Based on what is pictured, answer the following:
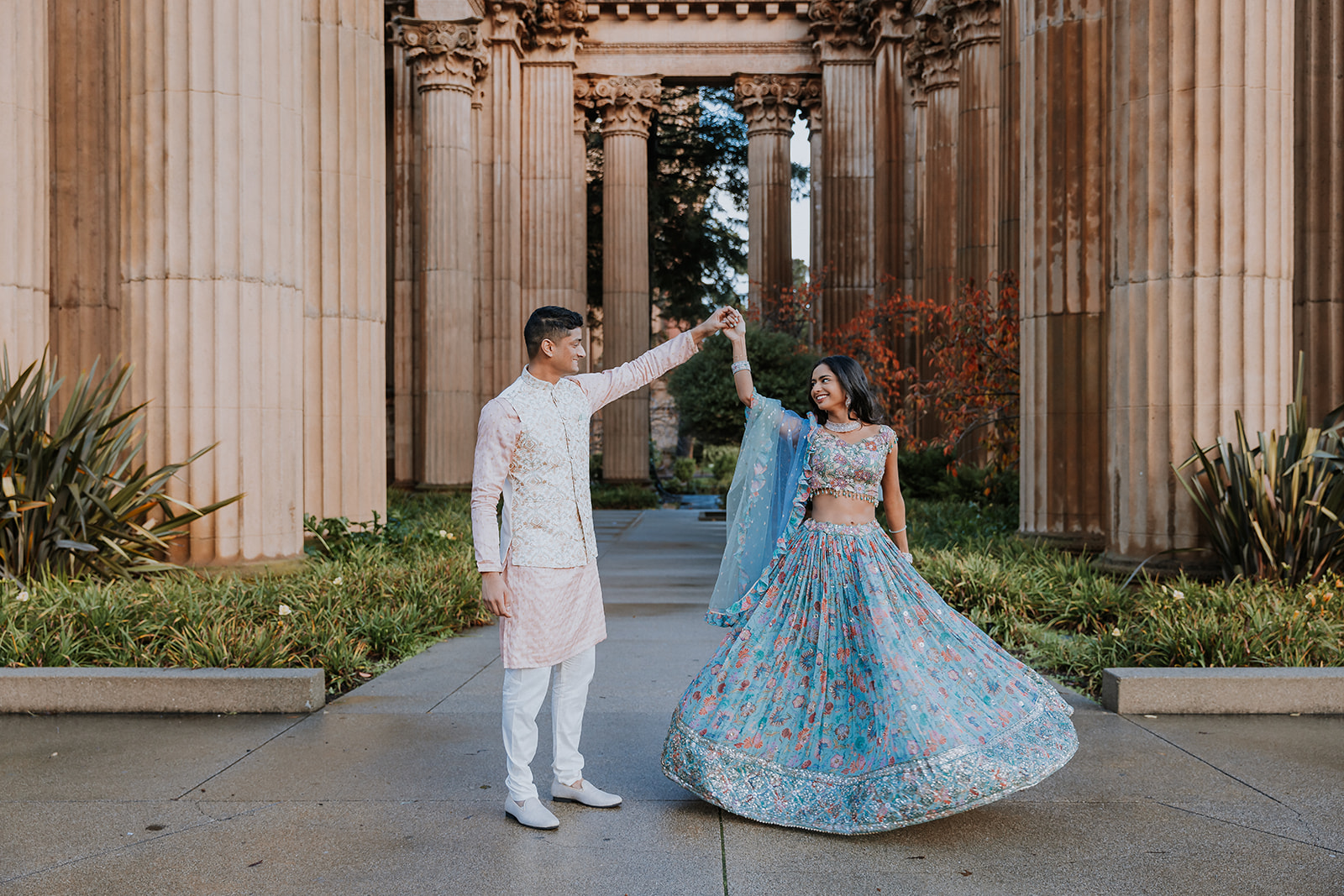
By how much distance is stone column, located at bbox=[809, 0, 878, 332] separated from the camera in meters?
25.4

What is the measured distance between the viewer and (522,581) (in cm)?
423

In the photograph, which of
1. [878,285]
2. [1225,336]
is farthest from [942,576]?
[878,285]

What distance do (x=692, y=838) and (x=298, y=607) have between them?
167 inches

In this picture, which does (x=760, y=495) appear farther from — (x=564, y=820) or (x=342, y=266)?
(x=342, y=266)

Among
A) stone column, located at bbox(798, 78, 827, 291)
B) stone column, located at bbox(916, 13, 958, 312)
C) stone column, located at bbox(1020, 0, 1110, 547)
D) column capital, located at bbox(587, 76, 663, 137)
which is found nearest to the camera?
stone column, located at bbox(1020, 0, 1110, 547)

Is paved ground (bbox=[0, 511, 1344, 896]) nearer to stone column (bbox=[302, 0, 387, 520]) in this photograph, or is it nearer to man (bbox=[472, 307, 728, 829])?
man (bbox=[472, 307, 728, 829])

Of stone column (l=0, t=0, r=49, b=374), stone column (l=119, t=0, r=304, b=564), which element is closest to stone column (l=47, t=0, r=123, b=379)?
stone column (l=0, t=0, r=49, b=374)

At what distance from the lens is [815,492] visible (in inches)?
187

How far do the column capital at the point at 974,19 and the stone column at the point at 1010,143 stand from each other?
4.36 m

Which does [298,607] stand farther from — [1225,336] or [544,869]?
[1225,336]

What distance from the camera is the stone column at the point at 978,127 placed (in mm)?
18172

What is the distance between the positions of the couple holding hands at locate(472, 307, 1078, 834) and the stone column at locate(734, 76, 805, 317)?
22.6 metres

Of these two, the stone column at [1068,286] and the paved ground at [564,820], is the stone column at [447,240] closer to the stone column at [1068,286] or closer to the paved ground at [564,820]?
the stone column at [1068,286]

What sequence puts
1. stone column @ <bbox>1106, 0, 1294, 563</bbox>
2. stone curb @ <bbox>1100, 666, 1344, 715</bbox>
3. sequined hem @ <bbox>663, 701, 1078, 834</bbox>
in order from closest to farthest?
sequined hem @ <bbox>663, 701, 1078, 834</bbox>
stone curb @ <bbox>1100, 666, 1344, 715</bbox>
stone column @ <bbox>1106, 0, 1294, 563</bbox>
